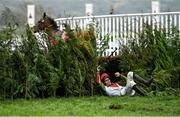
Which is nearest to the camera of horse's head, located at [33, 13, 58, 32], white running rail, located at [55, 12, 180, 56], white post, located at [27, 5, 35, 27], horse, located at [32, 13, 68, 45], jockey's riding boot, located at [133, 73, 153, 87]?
horse, located at [32, 13, 68, 45]

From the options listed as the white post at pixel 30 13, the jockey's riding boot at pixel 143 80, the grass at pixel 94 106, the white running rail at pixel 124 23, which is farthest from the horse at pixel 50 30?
the white post at pixel 30 13

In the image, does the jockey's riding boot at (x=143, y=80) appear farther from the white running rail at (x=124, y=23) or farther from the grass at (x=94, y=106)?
the white running rail at (x=124, y=23)

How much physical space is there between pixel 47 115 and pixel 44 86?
3.50 meters

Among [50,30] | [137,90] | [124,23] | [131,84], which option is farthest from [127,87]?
[124,23]

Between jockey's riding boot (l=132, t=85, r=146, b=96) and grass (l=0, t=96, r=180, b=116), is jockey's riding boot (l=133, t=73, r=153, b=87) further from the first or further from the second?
grass (l=0, t=96, r=180, b=116)

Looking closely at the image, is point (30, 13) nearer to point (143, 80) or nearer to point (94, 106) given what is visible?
point (143, 80)

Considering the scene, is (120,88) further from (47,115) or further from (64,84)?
(47,115)

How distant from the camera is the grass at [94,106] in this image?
1086cm

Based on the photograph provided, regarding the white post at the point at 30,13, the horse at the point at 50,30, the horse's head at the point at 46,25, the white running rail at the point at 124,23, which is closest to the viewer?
the horse at the point at 50,30

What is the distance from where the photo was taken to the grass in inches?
427

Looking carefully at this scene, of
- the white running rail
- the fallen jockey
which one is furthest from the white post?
the fallen jockey

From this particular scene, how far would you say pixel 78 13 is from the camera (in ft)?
69.3

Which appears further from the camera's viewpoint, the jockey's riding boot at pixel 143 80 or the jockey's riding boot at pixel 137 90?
the jockey's riding boot at pixel 143 80

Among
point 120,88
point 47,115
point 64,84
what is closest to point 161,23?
point 120,88
